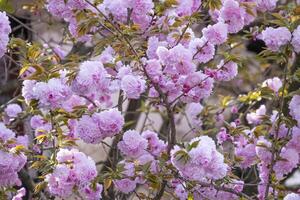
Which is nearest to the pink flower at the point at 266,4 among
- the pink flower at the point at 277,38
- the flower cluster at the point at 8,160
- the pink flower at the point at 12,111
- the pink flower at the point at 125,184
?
the pink flower at the point at 277,38

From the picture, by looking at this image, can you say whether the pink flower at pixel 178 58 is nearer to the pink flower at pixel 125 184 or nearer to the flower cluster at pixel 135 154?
the flower cluster at pixel 135 154

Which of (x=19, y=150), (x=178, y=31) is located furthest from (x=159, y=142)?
(x=19, y=150)

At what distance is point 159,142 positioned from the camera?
9.91 ft

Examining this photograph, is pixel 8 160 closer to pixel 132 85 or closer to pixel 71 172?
pixel 71 172

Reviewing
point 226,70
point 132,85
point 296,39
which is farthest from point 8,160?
point 296,39

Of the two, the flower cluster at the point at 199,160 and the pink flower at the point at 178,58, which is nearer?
the flower cluster at the point at 199,160

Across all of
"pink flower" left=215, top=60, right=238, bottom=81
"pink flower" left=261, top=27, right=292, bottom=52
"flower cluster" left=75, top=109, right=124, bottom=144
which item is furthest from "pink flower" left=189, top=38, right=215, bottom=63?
"flower cluster" left=75, top=109, right=124, bottom=144

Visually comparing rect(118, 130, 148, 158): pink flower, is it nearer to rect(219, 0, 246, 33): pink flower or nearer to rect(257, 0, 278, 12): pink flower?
rect(219, 0, 246, 33): pink flower

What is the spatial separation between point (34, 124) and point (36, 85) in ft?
3.75

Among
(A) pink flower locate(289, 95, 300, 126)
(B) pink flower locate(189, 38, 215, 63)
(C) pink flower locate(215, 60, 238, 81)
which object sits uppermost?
(B) pink flower locate(189, 38, 215, 63)

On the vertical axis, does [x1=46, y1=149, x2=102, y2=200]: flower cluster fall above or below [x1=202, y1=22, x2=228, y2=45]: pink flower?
below

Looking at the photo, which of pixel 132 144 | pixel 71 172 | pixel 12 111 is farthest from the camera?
pixel 12 111

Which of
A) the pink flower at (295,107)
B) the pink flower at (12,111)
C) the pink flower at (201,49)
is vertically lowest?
the pink flower at (12,111)

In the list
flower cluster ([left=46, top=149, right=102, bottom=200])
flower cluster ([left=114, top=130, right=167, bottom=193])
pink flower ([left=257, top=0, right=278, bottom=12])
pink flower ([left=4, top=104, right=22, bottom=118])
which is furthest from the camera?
pink flower ([left=4, top=104, right=22, bottom=118])
